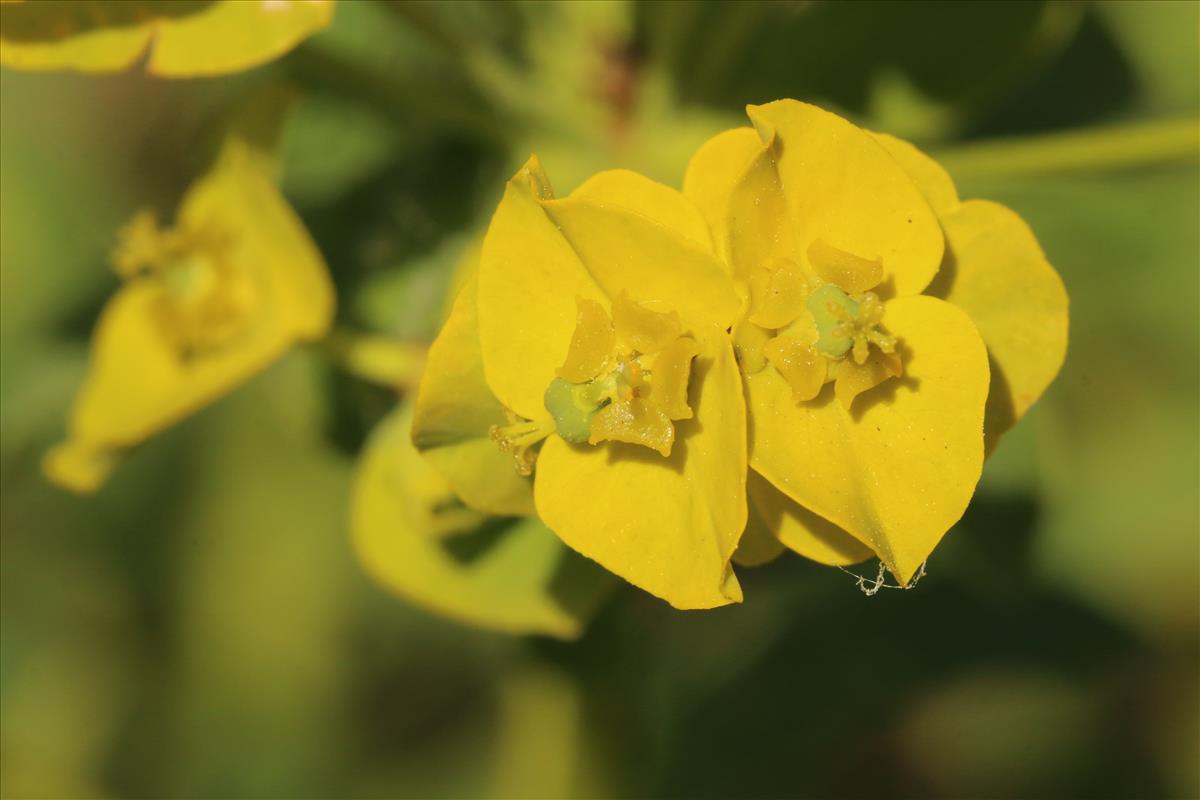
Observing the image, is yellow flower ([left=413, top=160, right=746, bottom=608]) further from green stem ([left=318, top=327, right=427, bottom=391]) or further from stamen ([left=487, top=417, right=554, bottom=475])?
green stem ([left=318, top=327, right=427, bottom=391])

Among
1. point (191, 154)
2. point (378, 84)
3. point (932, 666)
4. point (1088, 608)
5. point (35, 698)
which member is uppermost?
point (378, 84)

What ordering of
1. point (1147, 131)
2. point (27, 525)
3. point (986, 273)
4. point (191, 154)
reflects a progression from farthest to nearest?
1. point (27, 525)
2. point (191, 154)
3. point (1147, 131)
4. point (986, 273)

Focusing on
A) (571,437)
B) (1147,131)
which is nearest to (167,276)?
(571,437)

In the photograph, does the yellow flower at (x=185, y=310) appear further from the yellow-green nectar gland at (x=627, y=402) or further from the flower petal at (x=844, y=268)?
the flower petal at (x=844, y=268)

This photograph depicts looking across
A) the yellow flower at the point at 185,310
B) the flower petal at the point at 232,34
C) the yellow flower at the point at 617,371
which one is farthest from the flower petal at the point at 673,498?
the yellow flower at the point at 185,310

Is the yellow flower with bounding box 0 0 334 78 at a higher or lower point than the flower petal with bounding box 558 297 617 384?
lower

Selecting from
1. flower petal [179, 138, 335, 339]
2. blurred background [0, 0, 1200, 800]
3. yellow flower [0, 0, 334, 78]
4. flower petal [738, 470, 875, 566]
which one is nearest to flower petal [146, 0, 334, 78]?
yellow flower [0, 0, 334, 78]

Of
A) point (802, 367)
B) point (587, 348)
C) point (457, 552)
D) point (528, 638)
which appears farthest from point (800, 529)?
point (528, 638)

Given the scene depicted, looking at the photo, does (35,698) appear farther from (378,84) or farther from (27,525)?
(378,84)
